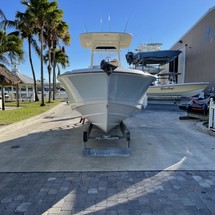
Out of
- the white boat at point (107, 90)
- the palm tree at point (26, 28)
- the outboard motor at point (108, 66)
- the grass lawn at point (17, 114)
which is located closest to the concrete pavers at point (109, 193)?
the white boat at point (107, 90)

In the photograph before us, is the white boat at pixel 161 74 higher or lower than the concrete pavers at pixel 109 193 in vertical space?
higher

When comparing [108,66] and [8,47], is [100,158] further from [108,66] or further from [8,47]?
[8,47]

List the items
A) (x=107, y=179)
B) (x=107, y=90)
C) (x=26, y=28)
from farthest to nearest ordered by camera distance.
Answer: (x=26, y=28), (x=107, y=90), (x=107, y=179)

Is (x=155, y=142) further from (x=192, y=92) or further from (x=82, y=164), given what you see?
(x=192, y=92)

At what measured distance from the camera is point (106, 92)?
14.2 feet

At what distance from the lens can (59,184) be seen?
322 centimetres

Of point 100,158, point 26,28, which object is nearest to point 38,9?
point 26,28

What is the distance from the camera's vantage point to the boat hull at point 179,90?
45.0ft

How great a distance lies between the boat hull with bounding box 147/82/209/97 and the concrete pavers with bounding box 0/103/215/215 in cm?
882

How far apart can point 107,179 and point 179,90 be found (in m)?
13.0

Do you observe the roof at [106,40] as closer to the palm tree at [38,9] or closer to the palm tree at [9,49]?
the palm tree at [9,49]

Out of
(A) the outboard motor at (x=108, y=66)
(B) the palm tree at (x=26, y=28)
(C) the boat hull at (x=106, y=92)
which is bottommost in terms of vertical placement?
(C) the boat hull at (x=106, y=92)

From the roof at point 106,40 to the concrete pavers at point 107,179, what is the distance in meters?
3.13

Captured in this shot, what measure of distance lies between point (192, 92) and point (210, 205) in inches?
511
